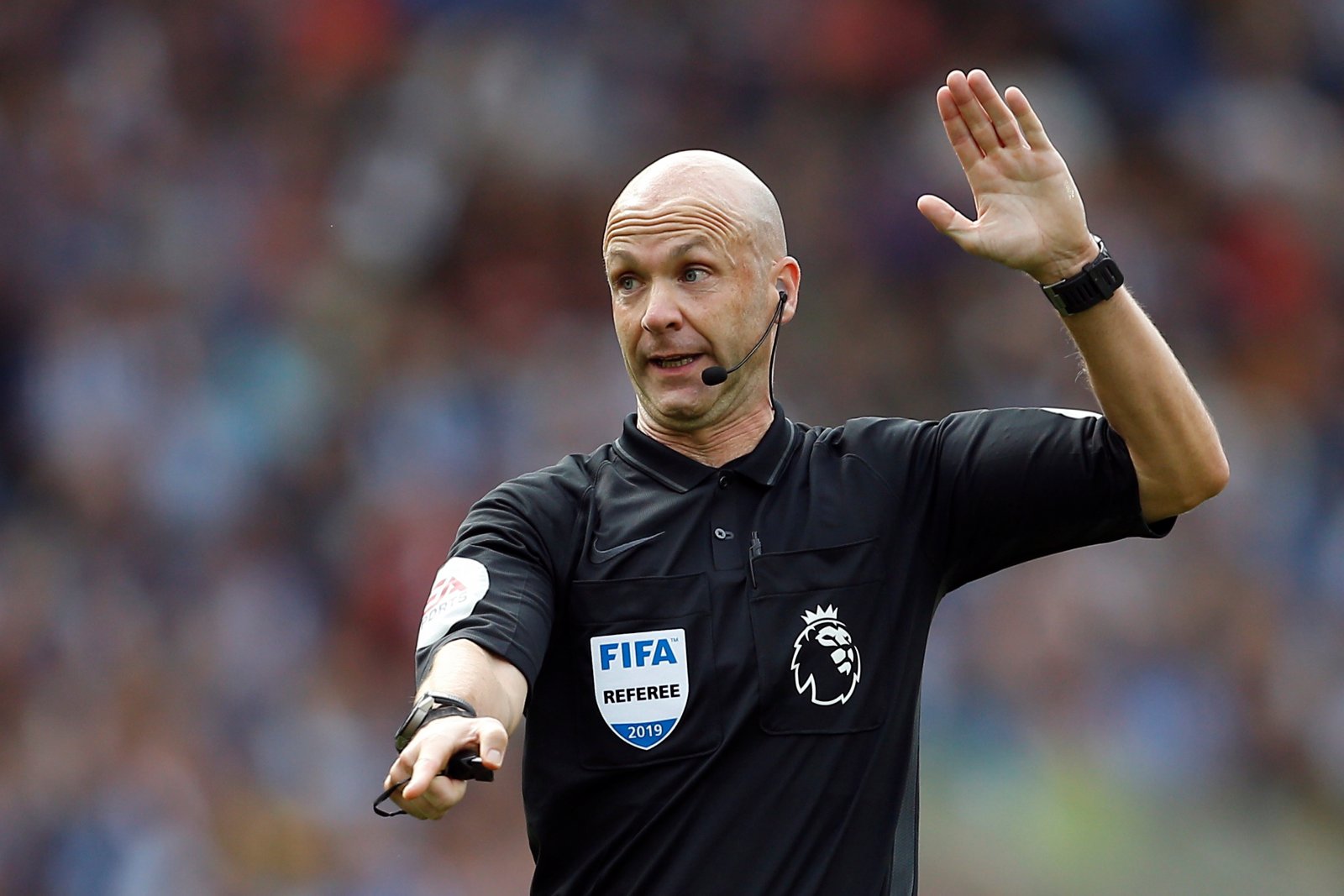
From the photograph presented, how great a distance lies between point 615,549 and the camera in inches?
151

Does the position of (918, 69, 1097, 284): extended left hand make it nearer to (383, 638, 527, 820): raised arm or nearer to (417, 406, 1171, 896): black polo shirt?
(417, 406, 1171, 896): black polo shirt

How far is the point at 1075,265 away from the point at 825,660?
39.8 inches

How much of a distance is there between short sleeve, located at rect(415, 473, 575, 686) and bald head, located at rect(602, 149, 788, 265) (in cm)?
67

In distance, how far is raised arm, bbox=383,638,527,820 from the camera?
9.63 ft

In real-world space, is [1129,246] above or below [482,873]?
above

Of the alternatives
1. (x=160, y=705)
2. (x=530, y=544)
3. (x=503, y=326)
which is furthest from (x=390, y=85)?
(x=530, y=544)

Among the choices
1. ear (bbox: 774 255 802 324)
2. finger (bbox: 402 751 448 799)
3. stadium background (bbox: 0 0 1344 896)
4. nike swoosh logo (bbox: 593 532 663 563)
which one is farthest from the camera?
stadium background (bbox: 0 0 1344 896)

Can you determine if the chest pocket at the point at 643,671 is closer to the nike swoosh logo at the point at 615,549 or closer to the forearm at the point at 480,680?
the nike swoosh logo at the point at 615,549

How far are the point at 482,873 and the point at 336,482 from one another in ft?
7.97

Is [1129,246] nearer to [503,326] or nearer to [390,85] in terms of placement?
[503,326]

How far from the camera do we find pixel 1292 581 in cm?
996

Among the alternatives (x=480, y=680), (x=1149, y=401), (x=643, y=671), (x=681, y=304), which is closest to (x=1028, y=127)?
(x=1149, y=401)

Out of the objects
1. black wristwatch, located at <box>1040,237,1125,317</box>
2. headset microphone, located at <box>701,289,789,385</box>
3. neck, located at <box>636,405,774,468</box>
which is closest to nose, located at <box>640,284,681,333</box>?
headset microphone, located at <box>701,289,789,385</box>

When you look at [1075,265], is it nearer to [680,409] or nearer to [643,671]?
[680,409]
